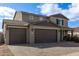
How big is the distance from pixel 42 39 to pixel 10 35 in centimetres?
482

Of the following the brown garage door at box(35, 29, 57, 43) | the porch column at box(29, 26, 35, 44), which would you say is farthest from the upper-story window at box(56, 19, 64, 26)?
the porch column at box(29, 26, 35, 44)

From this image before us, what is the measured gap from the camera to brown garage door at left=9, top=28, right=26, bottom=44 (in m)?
18.4

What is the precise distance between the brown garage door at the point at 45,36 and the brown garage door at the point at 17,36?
190 cm

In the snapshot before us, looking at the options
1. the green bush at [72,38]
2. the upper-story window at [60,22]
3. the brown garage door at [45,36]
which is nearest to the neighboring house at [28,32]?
the brown garage door at [45,36]

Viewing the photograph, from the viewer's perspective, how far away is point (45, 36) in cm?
2095

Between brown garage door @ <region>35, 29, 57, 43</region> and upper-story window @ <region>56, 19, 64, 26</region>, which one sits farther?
upper-story window @ <region>56, 19, 64, 26</region>

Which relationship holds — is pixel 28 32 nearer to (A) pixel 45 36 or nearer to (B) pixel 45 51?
(A) pixel 45 36

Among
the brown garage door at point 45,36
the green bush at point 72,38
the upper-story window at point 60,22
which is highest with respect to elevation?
the upper-story window at point 60,22

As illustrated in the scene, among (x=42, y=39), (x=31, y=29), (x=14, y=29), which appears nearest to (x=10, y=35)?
(x=14, y=29)

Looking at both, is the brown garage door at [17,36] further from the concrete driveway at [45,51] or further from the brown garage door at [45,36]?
the concrete driveway at [45,51]

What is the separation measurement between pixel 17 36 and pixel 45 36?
4.33m

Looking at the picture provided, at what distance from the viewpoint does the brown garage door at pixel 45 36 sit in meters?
20.2

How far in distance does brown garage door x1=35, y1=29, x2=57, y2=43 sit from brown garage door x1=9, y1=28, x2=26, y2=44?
74.7 inches

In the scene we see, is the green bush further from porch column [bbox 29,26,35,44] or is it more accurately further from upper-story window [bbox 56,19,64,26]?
porch column [bbox 29,26,35,44]
